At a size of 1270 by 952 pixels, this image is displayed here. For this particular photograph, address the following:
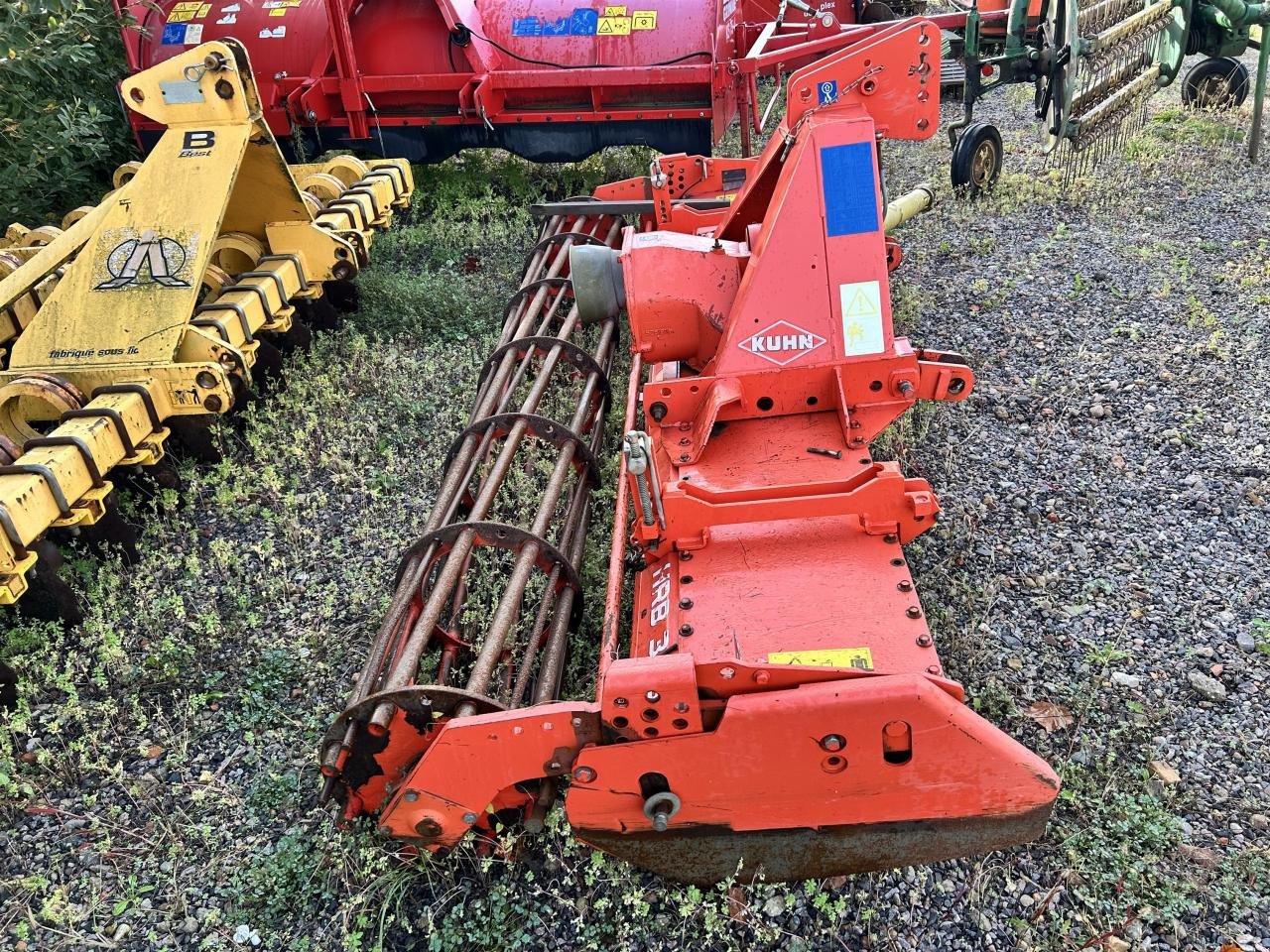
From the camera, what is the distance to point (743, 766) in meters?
2.67

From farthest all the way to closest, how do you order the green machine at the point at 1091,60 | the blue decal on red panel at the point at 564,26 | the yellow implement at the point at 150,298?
the blue decal on red panel at the point at 564,26 < the green machine at the point at 1091,60 < the yellow implement at the point at 150,298

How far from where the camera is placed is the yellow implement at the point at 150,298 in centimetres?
445

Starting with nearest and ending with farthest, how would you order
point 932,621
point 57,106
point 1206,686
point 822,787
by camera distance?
point 822,787, point 1206,686, point 932,621, point 57,106

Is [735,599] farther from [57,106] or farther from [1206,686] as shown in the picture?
[57,106]

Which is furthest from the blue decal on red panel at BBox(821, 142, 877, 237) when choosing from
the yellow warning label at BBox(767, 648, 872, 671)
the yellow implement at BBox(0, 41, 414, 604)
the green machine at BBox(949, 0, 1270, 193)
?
the green machine at BBox(949, 0, 1270, 193)

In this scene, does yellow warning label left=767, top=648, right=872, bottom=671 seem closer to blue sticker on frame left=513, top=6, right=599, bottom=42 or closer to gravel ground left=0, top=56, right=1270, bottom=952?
A: gravel ground left=0, top=56, right=1270, bottom=952

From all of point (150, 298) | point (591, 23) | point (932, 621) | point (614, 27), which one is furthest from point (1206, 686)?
point (591, 23)

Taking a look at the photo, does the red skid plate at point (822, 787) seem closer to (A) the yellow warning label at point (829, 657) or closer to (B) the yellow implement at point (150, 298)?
(A) the yellow warning label at point (829, 657)

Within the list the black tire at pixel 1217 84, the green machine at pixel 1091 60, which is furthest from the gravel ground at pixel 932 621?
the black tire at pixel 1217 84

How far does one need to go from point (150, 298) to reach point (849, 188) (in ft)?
11.9

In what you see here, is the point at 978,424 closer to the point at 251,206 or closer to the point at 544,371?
the point at 544,371

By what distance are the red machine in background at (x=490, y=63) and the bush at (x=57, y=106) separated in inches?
12.9

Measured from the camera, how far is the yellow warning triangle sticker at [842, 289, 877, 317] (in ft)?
12.0

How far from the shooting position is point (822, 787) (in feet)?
8.87
